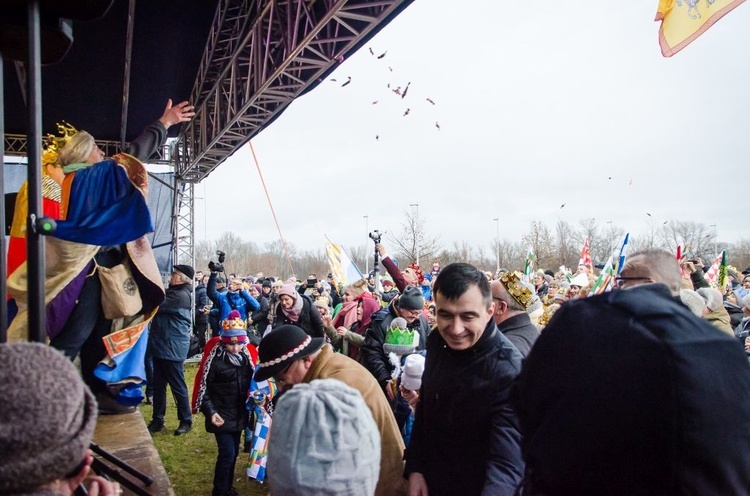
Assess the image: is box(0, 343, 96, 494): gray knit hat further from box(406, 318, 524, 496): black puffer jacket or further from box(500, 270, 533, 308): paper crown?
box(500, 270, 533, 308): paper crown

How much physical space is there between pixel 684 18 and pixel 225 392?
15.4ft

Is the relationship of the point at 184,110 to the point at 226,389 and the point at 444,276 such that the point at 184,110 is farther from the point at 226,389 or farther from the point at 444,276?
the point at 226,389

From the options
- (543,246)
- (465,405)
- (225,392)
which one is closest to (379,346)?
(225,392)

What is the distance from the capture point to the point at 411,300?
17.0ft

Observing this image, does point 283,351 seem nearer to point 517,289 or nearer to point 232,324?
point 517,289

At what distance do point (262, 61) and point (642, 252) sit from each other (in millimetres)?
6181

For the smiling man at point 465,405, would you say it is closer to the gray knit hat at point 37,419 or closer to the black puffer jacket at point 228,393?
the gray knit hat at point 37,419

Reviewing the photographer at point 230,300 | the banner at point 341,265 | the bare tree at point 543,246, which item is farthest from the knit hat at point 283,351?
the bare tree at point 543,246

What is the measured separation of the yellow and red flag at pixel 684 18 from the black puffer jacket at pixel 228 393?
4.38 m

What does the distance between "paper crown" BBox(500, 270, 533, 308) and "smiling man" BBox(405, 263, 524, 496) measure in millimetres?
1097

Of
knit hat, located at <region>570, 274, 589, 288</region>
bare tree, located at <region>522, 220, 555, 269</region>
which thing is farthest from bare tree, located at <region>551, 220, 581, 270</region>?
knit hat, located at <region>570, 274, 589, 288</region>

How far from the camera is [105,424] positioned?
3283mm

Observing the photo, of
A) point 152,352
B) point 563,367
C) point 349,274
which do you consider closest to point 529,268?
point 349,274

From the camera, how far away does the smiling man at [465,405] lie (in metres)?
2.19
